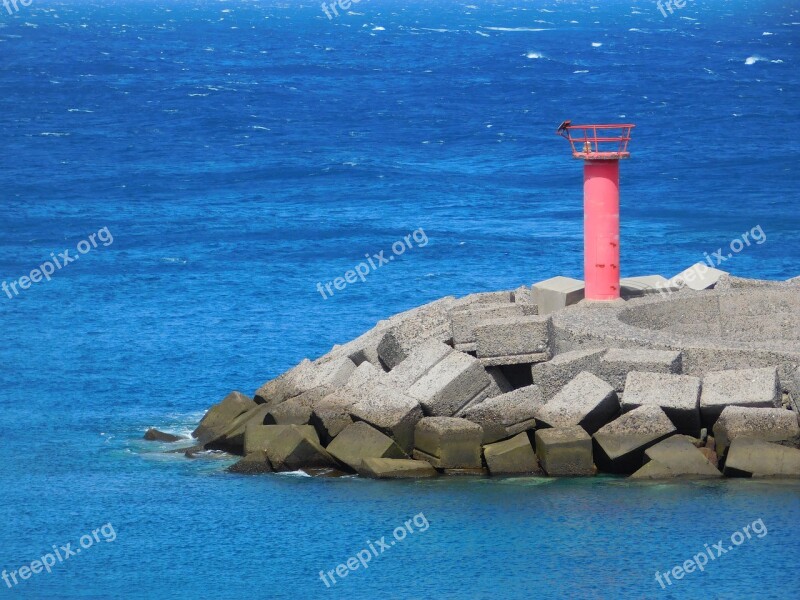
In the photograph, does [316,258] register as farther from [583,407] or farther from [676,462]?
[676,462]

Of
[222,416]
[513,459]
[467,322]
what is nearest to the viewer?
[513,459]

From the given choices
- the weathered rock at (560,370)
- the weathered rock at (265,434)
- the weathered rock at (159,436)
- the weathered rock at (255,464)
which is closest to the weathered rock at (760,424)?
the weathered rock at (560,370)

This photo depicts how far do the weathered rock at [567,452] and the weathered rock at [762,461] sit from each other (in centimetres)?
145

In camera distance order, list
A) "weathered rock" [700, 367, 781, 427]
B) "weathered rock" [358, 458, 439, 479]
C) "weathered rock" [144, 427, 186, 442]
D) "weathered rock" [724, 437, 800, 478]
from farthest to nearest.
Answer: "weathered rock" [144, 427, 186, 442]
"weathered rock" [358, 458, 439, 479]
"weathered rock" [700, 367, 781, 427]
"weathered rock" [724, 437, 800, 478]

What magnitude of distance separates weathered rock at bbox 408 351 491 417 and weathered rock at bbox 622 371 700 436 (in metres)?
1.68

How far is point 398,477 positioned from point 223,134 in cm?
5248

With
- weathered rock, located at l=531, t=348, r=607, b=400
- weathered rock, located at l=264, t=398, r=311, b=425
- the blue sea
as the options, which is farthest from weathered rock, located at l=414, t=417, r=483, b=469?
weathered rock, located at l=264, t=398, r=311, b=425

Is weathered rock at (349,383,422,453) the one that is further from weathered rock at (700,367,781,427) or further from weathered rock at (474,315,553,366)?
weathered rock at (700,367,781,427)

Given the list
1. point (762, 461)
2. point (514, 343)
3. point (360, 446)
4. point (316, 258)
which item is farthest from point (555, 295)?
point (316, 258)

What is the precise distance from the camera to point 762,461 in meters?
14.6

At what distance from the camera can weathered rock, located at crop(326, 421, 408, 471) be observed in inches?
617

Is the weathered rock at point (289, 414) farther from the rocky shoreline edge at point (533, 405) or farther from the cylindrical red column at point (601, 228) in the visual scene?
the cylindrical red column at point (601, 228)

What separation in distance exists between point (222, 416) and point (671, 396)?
5957 millimetres

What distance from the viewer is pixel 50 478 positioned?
56.6 feet
